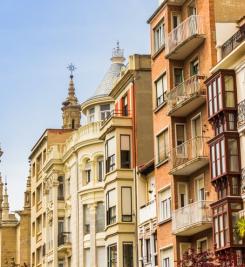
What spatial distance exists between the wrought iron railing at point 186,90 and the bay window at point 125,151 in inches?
455

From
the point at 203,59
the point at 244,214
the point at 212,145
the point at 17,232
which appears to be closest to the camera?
the point at 244,214

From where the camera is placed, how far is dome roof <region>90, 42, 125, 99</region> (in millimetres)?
70562

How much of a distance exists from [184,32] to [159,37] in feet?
15.6

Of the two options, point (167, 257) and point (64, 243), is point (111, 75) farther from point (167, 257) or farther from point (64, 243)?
point (167, 257)

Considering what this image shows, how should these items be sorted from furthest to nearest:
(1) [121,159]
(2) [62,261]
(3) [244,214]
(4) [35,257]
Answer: (4) [35,257]
(2) [62,261]
(1) [121,159]
(3) [244,214]

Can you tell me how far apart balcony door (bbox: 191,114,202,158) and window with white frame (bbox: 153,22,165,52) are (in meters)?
5.65

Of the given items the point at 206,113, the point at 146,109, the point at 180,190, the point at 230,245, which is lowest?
the point at 230,245

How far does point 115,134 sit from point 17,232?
192 feet

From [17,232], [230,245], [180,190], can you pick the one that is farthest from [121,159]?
[17,232]

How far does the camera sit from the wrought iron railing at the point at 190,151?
46.7m

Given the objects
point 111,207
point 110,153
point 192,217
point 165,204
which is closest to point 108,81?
point 110,153

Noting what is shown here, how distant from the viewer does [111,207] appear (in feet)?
200

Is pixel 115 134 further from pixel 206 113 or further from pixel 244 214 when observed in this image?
pixel 244 214

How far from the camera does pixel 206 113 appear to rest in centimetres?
4706
